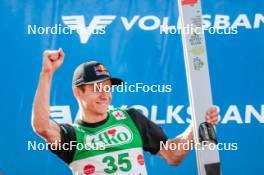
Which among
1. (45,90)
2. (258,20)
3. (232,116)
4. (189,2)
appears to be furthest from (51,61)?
(258,20)

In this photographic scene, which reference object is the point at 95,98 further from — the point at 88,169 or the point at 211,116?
the point at 211,116

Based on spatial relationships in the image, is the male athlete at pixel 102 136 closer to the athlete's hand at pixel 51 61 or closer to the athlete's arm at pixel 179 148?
the athlete's arm at pixel 179 148

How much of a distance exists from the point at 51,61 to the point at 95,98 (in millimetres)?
439

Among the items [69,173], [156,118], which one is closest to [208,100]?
[156,118]

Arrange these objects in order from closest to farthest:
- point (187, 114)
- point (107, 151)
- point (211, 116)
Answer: point (211, 116) < point (107, 151) < point (187, 114)

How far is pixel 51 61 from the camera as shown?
2994mm

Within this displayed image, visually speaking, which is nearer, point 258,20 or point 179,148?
point 179,148

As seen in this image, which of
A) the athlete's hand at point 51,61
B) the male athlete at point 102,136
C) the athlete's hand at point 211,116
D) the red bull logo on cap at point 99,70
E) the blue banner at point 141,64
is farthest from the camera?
the blue banner at point 141,64

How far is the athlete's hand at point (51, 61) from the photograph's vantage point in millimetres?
2969

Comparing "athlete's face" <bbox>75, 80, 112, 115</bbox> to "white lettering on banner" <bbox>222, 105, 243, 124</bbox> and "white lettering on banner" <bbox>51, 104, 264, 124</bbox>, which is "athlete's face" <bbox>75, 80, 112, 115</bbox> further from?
"white lettering on banner" <bbox>222, 105, 243, 124</bbox>

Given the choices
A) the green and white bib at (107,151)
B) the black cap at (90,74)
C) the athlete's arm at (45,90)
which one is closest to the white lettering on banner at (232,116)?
the green and white bib at (107,151)

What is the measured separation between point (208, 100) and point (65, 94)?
5.30 feet

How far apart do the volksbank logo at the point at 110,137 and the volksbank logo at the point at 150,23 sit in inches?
53.4

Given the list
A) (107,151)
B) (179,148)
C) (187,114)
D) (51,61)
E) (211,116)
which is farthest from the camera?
(187,114)
